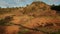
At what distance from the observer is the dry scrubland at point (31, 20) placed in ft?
18.2

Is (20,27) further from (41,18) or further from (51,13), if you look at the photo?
(51,13)

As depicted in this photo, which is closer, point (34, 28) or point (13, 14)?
point (34, 28)

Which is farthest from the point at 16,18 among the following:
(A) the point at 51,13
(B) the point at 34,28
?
(A) the point at 51,13

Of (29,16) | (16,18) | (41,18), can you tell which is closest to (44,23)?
(41,18)

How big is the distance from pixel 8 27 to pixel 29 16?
0.89 meters

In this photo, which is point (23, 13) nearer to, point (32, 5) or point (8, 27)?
point (32, 5)

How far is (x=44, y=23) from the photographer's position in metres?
5.76

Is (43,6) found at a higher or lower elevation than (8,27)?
higher

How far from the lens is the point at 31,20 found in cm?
586

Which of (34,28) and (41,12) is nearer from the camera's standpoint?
(34,28)

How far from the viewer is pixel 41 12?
6.08 metres

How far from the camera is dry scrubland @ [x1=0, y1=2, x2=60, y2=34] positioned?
5.55m

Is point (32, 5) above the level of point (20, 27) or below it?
above

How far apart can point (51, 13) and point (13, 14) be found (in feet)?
4.73
